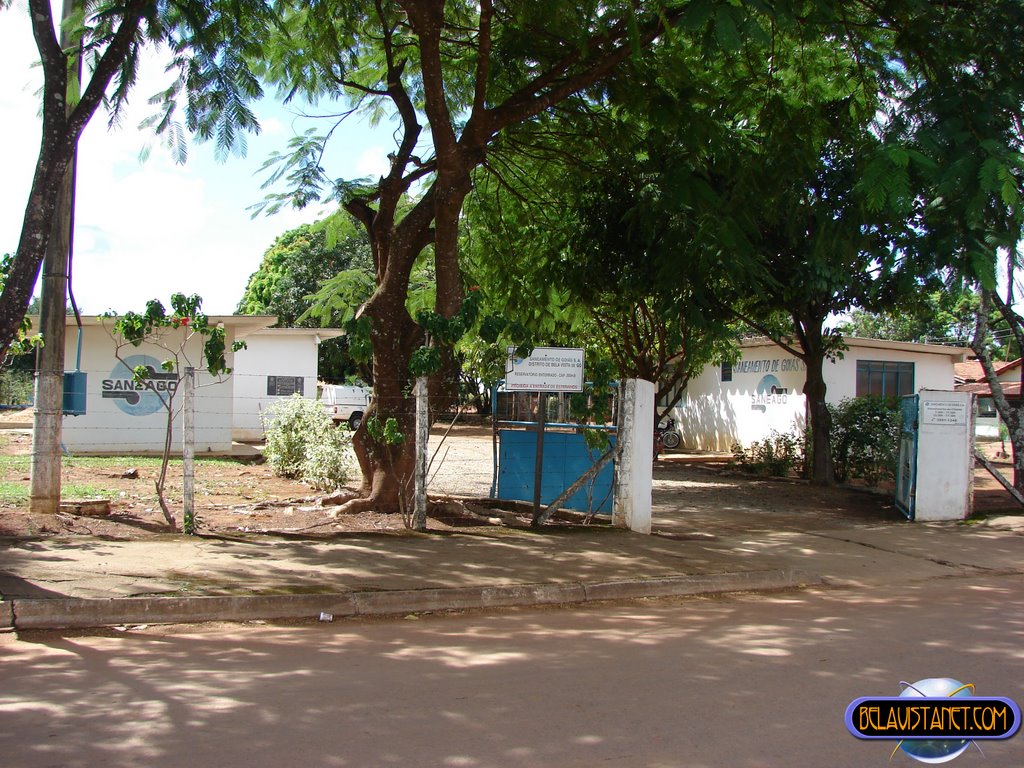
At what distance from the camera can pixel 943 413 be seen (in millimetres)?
13164

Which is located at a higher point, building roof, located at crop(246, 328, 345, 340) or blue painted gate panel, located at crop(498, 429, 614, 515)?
building roof, located at crop(246, 328, 345, 340)

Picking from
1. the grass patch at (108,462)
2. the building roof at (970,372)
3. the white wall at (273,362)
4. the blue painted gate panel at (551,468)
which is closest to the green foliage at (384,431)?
the blue painted gate panel at (551,468)

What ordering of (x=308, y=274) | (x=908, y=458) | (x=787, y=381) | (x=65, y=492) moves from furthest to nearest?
1. (x=308, y=274)
2. (x=787, y=381)
3. (x=908, y=458)
4. (x=65, y=492)

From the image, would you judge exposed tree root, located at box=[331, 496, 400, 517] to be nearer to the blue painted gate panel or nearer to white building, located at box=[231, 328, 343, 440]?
the blue painted gate panel

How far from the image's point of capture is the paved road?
14.2 ft

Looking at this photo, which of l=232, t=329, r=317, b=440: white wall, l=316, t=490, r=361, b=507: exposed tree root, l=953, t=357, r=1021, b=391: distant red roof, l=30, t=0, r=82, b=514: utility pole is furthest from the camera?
l=953, t=357, r=1021, b=391: distant red roof

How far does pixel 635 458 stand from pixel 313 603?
5.04m

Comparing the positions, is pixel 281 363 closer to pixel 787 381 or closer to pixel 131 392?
pixel 131 392

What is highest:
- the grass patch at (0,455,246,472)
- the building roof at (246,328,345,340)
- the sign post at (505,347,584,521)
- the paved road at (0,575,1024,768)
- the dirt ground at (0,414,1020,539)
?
the building roof at (246,328,345,340)

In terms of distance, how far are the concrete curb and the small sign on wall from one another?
21.2 meters

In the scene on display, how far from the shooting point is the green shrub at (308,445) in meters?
14.0

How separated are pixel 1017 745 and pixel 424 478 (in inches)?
271

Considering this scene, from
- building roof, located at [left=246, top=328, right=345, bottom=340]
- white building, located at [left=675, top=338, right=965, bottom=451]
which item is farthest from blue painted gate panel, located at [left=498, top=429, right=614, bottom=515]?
building roof, located at [left=246, top=328, right=345, bottom=340]

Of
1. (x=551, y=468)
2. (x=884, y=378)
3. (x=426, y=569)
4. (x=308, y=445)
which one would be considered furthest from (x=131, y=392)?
(x=884, y=378)
